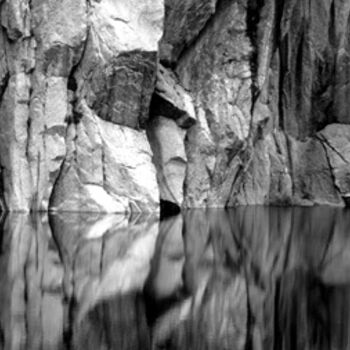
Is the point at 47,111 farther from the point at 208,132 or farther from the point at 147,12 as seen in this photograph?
the point at 208,132

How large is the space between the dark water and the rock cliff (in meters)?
9.58

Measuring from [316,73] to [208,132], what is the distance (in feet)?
53.0

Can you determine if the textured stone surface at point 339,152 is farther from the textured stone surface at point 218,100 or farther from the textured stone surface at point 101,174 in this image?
the textured stone surface at point 101,174

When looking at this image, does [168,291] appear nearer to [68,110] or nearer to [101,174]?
[101,174]

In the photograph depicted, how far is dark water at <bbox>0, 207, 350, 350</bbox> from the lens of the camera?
9781 mm

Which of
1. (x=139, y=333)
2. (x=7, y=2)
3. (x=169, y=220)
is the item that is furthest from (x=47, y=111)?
(x=139, y=333)

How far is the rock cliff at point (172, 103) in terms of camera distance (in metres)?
33.1

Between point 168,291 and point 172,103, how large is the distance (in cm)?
2692

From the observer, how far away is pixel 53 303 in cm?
1129

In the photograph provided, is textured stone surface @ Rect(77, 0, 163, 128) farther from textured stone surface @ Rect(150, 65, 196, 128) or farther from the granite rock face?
textured stone surface @ Rect(150, 65, 196, 128)

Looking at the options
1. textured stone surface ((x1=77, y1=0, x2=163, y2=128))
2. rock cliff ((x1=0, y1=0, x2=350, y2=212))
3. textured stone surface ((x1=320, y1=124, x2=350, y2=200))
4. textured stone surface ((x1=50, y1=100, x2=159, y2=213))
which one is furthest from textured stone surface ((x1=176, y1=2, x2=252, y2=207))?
textured stone surface ((x1=320, y1=124, x2=350, y2=200))

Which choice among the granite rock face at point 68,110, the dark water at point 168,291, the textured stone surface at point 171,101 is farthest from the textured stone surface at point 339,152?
the dark water at point 168,291

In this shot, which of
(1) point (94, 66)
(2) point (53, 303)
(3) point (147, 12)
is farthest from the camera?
(3) point (147, 12)

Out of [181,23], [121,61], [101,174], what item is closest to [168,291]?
[101,174]
